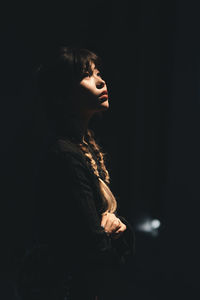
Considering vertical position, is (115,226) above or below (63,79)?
below

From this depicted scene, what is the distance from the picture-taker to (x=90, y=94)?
1.21 meters

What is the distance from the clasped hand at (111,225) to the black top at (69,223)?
0.08 metres

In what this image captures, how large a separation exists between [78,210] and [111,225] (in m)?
0.21

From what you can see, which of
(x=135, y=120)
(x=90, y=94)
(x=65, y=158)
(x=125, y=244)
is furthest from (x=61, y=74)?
(x=135, y=120)

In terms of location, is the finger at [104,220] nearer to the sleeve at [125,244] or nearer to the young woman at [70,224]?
the young woman at [70,224]

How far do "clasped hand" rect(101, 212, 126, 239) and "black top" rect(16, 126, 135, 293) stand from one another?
0.26 ft

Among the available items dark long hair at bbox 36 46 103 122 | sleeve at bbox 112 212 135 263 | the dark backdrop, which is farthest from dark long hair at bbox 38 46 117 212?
the dark backdrop

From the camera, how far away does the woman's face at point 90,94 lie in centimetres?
121

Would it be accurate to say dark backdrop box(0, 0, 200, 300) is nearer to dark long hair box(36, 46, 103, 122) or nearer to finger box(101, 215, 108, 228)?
dark long hair box(36, 46, 103, 122)

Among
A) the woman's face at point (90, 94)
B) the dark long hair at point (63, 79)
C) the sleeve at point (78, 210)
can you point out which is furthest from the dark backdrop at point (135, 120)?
the sleeve at point (78, 210)

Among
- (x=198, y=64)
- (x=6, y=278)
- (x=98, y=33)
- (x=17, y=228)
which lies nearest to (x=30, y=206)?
(x=17, y=228)

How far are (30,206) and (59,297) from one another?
1.56 m

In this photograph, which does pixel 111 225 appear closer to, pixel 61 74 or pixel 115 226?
pixel 115 226

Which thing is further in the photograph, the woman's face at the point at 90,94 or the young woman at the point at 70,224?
the woman's face at the point at 90,94
